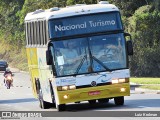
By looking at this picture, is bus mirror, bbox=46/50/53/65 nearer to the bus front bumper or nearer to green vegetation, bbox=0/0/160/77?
the bus front bumper

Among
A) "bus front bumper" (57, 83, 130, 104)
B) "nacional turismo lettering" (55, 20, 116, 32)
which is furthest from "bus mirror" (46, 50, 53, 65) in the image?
"bus front bumper" (57, 83, 130, 104)

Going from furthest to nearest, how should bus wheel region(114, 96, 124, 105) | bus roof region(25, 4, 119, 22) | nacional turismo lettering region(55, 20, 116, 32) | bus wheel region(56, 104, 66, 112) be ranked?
bus wheel region(114, 96, 124, 105)
bus wheel region(56, 104, 66, 112)
bus roof region(25, 4, 119, 22)
nacional turismo lettering region(55, 20, 116, 32)

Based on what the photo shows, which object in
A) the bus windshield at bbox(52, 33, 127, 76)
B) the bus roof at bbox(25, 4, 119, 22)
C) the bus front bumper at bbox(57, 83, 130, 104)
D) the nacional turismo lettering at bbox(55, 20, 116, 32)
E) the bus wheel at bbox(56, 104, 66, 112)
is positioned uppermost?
the bus roof at bbox(25, 4, 119, 22)

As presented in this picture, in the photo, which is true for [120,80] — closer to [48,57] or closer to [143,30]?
[48,57]

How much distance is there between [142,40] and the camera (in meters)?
52.7

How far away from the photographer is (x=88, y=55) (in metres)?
23.0

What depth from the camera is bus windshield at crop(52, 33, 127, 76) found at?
2292cm

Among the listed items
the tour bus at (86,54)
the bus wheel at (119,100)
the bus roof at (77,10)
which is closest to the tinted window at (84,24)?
the tour bus at (86,54)

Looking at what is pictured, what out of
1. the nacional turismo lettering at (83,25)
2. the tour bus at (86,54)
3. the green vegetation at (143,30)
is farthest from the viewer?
the green vegetation at (143,30)

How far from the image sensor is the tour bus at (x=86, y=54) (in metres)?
22.8

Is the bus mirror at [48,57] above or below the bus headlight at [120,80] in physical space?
above

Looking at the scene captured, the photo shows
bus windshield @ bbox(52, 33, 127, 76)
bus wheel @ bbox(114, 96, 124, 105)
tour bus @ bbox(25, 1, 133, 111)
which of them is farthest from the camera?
bus wheel @ bbox(114, 96, 124, 105)

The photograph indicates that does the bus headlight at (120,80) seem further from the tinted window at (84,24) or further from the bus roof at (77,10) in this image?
the bus roof at (77,10)

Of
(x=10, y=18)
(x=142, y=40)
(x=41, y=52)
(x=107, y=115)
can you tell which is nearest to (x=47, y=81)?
(x=41, y=52)
